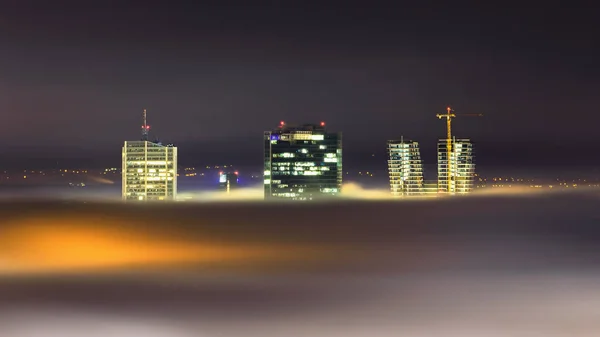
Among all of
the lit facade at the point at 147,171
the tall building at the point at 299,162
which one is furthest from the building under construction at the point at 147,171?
the tall building at the point at 299,162

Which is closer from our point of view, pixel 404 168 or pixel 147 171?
pixel 147 171

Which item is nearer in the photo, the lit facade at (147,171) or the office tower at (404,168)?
the lit facade at (147,171)

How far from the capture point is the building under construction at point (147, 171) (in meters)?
173

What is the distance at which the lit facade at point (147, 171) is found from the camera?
17338 cm

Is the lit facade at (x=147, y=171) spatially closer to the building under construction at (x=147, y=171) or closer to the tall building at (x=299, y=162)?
the building under construction at (x=147, y=171)

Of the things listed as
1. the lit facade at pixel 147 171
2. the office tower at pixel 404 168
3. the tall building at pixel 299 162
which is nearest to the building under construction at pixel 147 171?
the lit facade at pixel 147 171

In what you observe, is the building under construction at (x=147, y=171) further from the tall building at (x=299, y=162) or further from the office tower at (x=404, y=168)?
the office tower at (x=404, y=168)

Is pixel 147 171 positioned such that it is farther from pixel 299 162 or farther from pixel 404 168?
pixel 404 168

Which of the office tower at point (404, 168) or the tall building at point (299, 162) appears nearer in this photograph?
the tall building at point (299, 162)

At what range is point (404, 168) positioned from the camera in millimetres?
195375

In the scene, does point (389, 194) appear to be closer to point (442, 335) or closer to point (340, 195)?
point (340, 195)

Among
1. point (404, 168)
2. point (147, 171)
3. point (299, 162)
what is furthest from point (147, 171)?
point (404, 168)

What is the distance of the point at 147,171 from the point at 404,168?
4761 cm

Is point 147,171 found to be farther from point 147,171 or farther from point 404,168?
point 404,168
